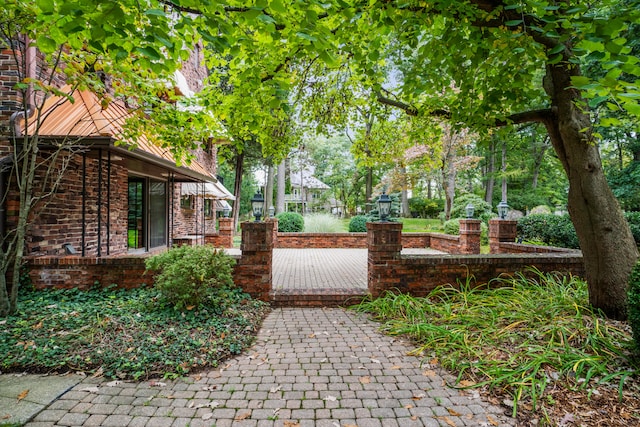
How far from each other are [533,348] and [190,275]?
4046 mm

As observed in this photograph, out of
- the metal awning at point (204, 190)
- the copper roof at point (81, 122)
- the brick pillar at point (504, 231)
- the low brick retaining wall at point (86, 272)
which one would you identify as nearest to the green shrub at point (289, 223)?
the metal awning at point (204, 190)

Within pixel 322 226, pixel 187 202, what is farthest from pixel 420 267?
pixel 187 202

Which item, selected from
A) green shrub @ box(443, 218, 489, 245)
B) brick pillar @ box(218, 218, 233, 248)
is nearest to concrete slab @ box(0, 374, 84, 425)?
brick pillar @ box(218, 218, 233, 248)

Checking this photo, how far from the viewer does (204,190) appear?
11625 millimetres

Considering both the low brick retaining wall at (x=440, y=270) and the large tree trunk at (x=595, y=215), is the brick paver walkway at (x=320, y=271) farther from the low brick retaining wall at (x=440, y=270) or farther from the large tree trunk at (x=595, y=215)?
the large tree trunk at (x=595, y=215)

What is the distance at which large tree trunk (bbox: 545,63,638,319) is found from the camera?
3.88 metres

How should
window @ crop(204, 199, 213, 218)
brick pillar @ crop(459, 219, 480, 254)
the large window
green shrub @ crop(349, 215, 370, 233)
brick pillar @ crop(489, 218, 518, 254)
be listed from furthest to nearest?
window @ crop(204, 199, 213, 218) < green shrub @ crop(349, 215, 370, 233) < brick pillar @ crop(459, 219, 480, 254) < the large window < brick pillar @ crop(489, 218, 518, 254)

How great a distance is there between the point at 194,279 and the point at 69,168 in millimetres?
3904

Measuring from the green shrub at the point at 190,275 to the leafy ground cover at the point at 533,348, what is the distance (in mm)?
2363

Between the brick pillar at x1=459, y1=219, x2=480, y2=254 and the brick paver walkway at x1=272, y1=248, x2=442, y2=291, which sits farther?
the brick pillar at x1=459, y1=219, x2=480, y2=254

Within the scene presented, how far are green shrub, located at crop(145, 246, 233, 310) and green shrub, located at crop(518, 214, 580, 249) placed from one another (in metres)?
9.30

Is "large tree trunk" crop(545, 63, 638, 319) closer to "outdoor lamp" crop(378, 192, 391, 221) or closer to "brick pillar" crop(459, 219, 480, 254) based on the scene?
"outdoor lamp" crop(378, 192, 391, 221)

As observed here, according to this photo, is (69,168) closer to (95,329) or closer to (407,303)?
(95,329)

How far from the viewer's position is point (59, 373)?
123 inches
